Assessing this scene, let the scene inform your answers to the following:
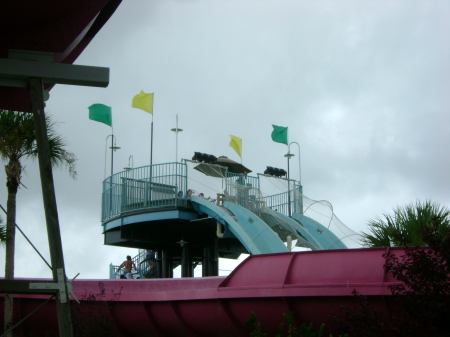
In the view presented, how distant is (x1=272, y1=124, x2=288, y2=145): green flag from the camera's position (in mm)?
30438

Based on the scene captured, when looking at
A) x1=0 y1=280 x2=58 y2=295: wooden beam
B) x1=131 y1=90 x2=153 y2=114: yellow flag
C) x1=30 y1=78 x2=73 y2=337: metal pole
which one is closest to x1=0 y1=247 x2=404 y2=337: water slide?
x1=30 y1=78 x2=73 y2=337: metal pole

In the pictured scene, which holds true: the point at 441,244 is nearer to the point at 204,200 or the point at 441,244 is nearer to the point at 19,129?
the point at 19,129

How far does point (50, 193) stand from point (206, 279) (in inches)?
287

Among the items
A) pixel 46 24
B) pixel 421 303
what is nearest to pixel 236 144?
pixel 46 24

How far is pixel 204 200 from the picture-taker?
2469 centimetres

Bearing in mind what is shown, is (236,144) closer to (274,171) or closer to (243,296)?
(274,171)

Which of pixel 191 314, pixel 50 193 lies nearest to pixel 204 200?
pixel 191 314

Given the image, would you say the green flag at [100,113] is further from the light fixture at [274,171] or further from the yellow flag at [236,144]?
the light fixture at [274,171]

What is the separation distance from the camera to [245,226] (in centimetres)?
2306

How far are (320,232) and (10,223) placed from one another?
12.9 metres

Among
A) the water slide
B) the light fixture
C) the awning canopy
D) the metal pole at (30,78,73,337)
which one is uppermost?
the light fixture

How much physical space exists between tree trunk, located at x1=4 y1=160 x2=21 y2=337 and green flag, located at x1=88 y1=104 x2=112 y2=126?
13.8 metres

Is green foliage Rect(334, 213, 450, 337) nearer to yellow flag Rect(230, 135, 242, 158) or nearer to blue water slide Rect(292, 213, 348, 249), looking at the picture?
blue water slide Rect(292, 213, 348, 249)

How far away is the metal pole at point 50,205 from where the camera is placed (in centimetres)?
786
